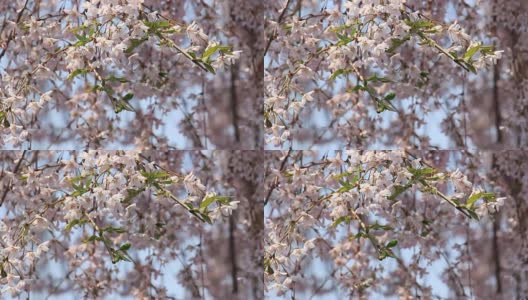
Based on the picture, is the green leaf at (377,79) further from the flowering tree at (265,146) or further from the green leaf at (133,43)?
the green leaf at (133,43)

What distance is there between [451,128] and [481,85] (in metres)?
0.18

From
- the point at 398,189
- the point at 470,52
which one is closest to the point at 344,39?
the point at 470,52

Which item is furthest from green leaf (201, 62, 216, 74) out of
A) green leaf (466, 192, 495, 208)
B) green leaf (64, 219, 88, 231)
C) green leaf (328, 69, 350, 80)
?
green leaf (466, 192, 495, 208)

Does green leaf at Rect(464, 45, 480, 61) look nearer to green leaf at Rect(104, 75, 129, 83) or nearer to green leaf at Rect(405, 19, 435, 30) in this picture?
green leaf at Rect(405, 19, 435, 30)

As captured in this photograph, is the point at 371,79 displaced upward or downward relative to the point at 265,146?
upward

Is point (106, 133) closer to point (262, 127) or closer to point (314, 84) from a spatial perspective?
point (262, 127)

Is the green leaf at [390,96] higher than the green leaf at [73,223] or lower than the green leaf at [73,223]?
higher

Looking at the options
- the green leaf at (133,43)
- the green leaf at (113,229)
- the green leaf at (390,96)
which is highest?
the green leaf at (133,43)

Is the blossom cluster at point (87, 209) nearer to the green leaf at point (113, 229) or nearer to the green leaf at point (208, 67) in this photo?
the green leaf at point (113, 229)

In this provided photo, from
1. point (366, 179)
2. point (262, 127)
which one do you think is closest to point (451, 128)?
point (366, 179)

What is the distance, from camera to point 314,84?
3.27 m

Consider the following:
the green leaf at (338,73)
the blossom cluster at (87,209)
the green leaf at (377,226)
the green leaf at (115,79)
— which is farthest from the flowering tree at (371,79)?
the green leaf at (115,79)

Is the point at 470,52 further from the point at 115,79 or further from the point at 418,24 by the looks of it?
the point at 115,79

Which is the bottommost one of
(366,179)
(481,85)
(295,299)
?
(295,299)
